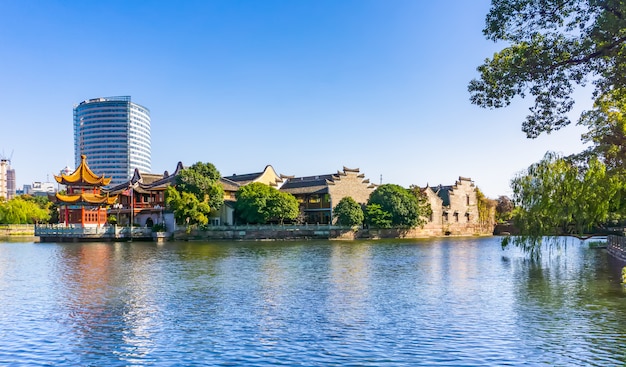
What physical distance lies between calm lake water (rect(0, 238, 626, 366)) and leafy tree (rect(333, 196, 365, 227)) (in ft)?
132

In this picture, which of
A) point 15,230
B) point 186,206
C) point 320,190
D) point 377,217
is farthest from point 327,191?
point 15,230

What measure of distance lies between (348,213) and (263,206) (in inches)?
450

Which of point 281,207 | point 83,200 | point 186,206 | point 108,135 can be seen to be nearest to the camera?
point 186,206

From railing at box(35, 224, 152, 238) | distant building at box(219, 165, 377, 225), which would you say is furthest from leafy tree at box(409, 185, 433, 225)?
railing at box(35, 224, 152, 238)

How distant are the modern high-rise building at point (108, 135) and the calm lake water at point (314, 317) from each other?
15691cm

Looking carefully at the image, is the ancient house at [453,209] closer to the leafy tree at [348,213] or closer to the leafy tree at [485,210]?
the leafy tree at [485,210]

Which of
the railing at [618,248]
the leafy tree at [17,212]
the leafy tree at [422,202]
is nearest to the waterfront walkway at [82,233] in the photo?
the leafy tree at [17,212]

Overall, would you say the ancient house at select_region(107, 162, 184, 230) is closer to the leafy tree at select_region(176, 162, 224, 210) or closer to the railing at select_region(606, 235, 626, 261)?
the leafy tree at select_region(176, 162, 224, 210)

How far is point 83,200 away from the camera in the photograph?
208ft

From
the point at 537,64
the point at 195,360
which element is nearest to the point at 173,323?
the point at 195,360

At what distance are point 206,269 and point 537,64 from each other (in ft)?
73.9

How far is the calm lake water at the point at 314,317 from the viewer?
11.9 metres

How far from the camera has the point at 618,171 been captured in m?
25.3

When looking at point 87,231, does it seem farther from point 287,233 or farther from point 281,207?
point 287,233
